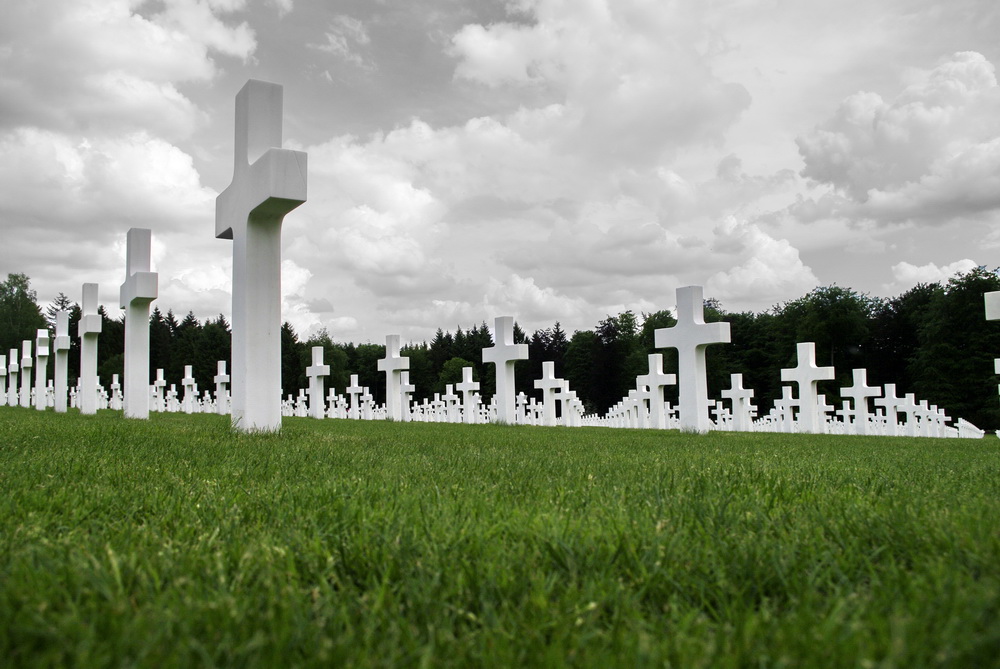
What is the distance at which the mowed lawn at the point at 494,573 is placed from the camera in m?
1.64

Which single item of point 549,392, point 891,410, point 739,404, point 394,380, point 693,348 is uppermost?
point 693,348

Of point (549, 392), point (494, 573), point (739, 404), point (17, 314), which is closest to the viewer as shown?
point (494, 573)

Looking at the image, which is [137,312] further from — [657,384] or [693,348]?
[657,384]

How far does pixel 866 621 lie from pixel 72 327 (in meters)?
77.9

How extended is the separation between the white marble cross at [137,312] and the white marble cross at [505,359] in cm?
784

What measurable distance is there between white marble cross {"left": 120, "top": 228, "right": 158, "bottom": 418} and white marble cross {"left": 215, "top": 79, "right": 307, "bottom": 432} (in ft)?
17.9

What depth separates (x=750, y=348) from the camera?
64375 mm

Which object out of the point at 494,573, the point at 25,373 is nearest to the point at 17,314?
the point at 25,373

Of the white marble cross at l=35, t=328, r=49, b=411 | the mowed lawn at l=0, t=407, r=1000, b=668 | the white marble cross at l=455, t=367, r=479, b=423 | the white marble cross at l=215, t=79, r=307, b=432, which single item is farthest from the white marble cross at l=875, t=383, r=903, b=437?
the white marble cross at l=35, t=328, r=49, b=411

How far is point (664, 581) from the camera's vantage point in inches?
87.1

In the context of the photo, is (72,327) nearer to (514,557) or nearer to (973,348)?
(973,348)

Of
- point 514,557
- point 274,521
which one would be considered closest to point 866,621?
point 514,557

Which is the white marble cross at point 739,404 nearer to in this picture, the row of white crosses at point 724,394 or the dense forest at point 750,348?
the row of white crosses at point 724,394

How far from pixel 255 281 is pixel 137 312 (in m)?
6.55
